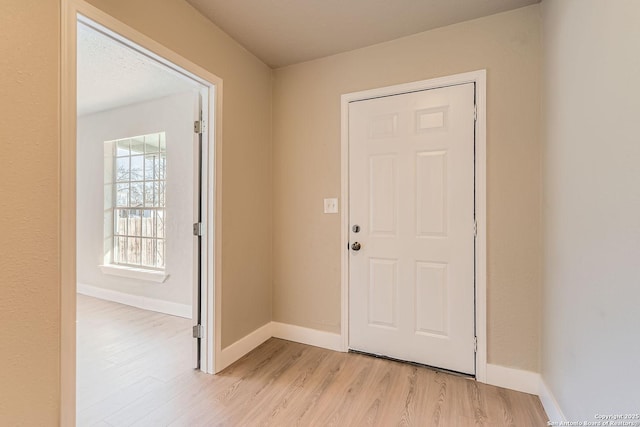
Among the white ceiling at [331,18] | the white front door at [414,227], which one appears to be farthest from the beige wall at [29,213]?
the white front door at [414,227]

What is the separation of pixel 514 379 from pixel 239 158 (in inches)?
101

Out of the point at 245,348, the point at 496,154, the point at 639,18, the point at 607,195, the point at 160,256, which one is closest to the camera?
the point at 639,18

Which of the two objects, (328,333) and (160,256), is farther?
(160,256)

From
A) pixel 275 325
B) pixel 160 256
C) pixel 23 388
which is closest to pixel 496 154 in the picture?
pixel 275 325

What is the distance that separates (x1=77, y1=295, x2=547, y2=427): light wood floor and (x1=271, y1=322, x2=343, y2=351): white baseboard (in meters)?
0.07

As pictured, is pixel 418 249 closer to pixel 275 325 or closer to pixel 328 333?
pixel 328 333

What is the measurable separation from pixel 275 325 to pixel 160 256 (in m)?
1.88

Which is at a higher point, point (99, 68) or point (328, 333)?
point (99, 68)

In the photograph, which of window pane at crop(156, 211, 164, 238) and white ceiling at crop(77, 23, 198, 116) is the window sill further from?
white ceiling at crop(77, 23, 198, 116)

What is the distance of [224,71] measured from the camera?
219cm

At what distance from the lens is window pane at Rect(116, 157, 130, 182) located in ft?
12.6

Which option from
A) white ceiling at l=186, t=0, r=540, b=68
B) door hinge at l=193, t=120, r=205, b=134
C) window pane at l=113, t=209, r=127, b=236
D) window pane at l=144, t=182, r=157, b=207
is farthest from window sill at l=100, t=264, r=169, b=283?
white ceiling at l=186, t=0, r=540, b=68

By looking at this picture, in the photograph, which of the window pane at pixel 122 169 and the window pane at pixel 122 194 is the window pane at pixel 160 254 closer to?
the window pane at pixel 122 194

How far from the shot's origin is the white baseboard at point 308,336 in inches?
97.8
